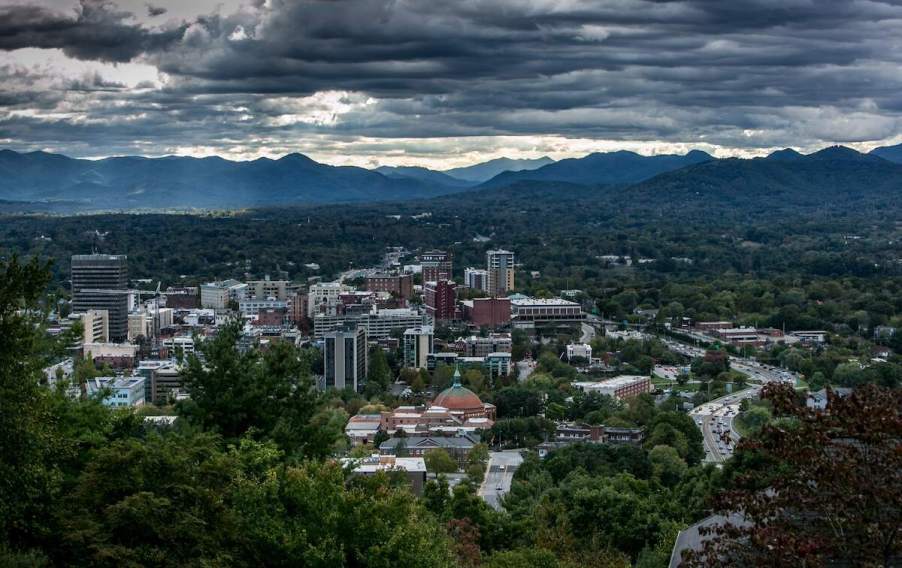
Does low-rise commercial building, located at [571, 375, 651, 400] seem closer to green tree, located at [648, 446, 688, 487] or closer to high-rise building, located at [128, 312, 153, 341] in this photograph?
green tree, located at [648, 446, 688, 487]

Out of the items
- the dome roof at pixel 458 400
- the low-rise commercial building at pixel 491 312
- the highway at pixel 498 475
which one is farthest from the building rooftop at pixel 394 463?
the low-rise commercial building at pixel 491 312

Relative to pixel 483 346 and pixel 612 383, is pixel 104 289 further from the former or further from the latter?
pixel 612 383

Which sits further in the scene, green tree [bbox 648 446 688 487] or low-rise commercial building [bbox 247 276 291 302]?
low-rise commercial building [bbox 247 276 291 302]

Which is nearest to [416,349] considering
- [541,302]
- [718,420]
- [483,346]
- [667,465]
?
[483,346]

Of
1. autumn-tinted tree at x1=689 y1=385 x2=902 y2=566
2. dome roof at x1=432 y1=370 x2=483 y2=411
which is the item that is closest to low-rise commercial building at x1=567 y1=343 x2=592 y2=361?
dome roof at x1=432 y1=370 x2=483 y2=411

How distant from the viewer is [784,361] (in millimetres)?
59531

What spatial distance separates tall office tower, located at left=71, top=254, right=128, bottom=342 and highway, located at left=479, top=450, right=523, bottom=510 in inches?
1413

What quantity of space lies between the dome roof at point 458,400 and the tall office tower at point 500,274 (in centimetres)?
4434

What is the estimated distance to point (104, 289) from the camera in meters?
74.9

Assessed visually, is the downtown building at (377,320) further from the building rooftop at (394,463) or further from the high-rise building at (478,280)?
the building rooftop at (394,463)

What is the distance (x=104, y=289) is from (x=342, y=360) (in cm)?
2653

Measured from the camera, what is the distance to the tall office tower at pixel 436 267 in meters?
92.8

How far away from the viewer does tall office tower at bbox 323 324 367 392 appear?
175 ft

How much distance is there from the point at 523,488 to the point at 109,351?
3545cm
